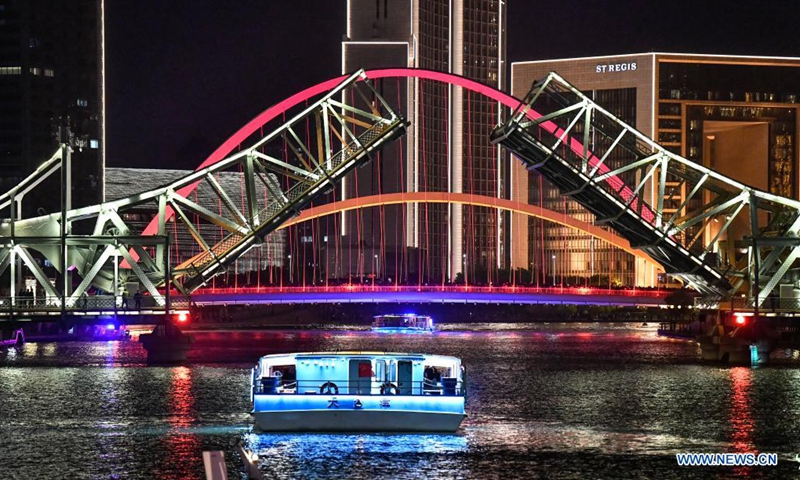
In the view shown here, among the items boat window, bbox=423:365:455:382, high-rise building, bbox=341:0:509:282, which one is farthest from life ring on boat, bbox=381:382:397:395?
high-rise building, bbox=341:0:509:282

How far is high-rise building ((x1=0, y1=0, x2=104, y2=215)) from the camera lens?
127m

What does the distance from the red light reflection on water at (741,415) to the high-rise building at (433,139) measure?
103m

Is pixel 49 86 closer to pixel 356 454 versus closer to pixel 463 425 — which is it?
pixel 463 425

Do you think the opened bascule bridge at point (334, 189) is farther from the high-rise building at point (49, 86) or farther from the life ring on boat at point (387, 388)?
the high-rise building at point (49, 86)

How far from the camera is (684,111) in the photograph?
6998 inches

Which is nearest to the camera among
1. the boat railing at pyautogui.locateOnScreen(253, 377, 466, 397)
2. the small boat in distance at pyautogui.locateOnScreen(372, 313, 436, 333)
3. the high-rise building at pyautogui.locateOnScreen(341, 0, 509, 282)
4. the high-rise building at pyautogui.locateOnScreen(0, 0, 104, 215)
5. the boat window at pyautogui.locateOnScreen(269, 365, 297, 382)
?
the boat railing at pyautogui.locateOnScreen(253, 377, 466, 397)

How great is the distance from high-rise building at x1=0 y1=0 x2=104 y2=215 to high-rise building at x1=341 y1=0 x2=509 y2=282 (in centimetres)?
3477

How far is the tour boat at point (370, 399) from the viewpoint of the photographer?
3509 cm

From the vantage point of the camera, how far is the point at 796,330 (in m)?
67.5

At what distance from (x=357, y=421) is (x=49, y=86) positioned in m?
100

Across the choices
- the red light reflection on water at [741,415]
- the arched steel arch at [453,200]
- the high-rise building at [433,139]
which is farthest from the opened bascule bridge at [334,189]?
the high-rise building at [433,139]

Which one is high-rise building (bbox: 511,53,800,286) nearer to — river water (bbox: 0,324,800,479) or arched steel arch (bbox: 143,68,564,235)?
arched steel arch (bbox: 143,68,564,235)

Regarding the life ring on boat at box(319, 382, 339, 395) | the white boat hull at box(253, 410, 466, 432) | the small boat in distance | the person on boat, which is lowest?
the small boat in distance

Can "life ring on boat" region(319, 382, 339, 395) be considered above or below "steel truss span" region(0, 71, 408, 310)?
below
